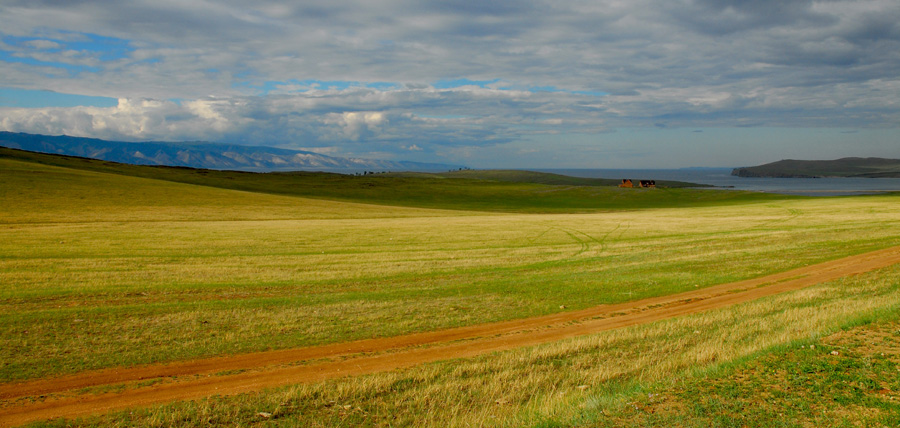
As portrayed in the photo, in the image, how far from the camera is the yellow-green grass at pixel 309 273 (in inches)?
539

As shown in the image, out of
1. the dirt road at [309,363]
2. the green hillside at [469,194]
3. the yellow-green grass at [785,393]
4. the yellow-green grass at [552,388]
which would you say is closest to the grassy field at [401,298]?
the yellow-green grass at [552,388]

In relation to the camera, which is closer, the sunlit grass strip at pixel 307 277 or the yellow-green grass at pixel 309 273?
the sunlit grass strip at pixel 307 277

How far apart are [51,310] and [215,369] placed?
27.8 feet

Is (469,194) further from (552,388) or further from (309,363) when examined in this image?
(552,388)

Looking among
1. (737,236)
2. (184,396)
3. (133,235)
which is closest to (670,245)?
(737,236)

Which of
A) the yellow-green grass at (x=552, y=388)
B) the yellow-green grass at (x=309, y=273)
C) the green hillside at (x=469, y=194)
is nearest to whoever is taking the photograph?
the yellow-green grass at (x=552, y=388)

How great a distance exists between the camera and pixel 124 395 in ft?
32.0

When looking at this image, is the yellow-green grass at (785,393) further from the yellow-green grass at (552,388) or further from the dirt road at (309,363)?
the dirt road at (309,363)

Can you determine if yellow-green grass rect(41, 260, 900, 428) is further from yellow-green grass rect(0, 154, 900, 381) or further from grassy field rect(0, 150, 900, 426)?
yellow-green grass rect(0, 154, 900, 381)

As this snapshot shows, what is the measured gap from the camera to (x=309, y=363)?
11.7m

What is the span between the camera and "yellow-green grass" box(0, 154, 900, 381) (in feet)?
44.9

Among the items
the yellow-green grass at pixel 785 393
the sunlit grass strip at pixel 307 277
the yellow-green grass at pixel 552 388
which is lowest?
the sunlit grass strip at pixel 307 277

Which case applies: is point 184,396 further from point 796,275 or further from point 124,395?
point 796,275

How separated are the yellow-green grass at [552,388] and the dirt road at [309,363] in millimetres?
814
